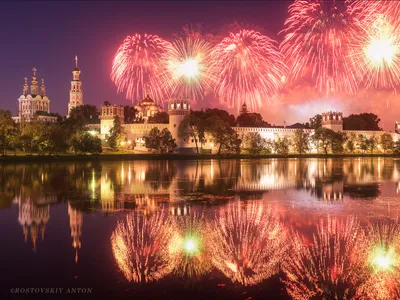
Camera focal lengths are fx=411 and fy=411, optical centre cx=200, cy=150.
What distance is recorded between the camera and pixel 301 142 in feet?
280

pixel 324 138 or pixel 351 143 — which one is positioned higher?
pixel 324 138

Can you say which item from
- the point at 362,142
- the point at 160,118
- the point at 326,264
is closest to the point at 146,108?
the point at 160,118

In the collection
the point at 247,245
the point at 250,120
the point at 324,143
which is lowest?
the point at 247,245

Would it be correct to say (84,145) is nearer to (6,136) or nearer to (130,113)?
(6,136)

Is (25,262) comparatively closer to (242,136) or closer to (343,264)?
(343,264)

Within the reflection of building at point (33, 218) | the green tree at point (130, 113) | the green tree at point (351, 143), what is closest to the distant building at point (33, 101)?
the green tree at point (130, 113)

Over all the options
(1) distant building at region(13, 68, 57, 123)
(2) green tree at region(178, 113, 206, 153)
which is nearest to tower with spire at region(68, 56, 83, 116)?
(1) distant building at region(13, 68, 57, 123)

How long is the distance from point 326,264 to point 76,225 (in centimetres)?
755

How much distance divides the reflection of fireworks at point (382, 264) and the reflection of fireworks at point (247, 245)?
185 cm

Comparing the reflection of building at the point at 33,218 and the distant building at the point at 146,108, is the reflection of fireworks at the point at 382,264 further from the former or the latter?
the distant building at the point at 146,108

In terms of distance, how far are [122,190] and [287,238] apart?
477 inches

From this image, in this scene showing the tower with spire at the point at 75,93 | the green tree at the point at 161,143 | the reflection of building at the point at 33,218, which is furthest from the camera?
the tower with spire at the point at 75,93

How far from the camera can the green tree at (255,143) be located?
261ft

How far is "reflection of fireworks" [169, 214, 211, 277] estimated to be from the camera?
8.62m
